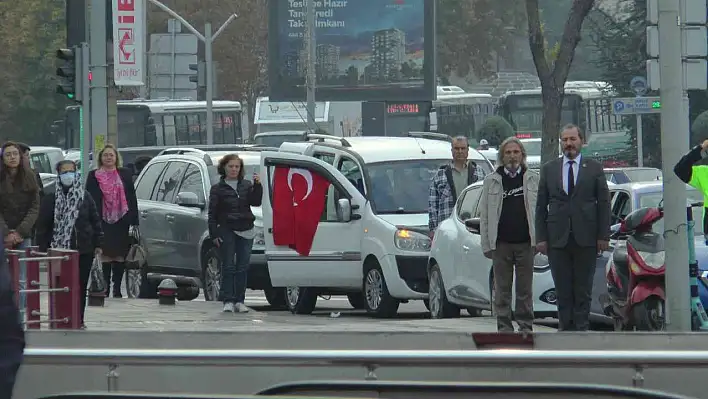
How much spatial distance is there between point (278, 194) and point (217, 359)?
1076cm

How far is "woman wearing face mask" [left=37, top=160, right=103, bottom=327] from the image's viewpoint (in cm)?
1537

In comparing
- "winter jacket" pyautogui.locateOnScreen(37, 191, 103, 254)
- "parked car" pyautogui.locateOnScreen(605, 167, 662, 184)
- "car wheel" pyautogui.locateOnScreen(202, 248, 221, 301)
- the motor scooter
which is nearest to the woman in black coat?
"car wheel" pyautogui.locateOnScreen(202, 248, 221, 301)

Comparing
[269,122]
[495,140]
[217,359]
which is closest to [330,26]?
[495,140]

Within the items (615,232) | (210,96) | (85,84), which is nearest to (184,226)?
(85,84)

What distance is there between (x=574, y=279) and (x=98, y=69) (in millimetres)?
11984

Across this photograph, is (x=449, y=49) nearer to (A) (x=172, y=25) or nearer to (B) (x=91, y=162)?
(A) (x=172, y=25)

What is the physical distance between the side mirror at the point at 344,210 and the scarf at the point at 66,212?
293cm

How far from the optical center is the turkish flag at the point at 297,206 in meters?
17.3

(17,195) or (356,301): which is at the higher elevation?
(17,195)

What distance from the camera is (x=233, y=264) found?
17281 mm

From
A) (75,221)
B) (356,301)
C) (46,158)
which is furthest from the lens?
(46,158)

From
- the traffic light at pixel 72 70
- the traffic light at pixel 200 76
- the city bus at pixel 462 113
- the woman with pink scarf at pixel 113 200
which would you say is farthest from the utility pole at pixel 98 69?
the city bus at pixel 462 113

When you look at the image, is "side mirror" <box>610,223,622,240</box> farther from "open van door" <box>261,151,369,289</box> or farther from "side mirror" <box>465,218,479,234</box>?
"open van door" <box>261,151,369,289</box>

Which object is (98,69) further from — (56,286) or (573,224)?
(573,224)
